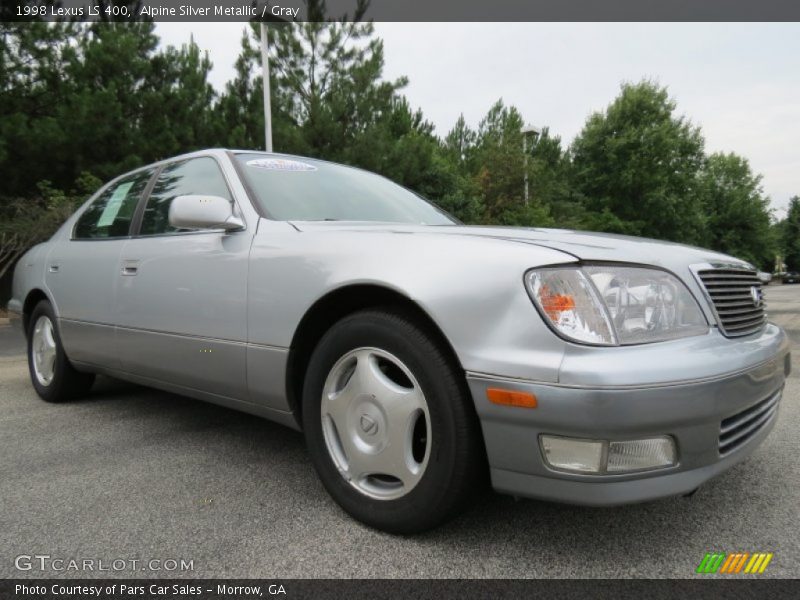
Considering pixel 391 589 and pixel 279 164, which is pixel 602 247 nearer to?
pixel 391 589

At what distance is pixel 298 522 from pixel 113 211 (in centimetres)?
236

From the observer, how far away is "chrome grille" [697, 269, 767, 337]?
5.95 feet

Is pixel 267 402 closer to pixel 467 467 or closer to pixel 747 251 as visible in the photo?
pixel 467 467

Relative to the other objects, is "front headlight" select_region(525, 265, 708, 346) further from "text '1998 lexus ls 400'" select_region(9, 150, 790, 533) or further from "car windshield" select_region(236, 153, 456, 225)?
"car windshield" select_region(236, 153, 456, 225)

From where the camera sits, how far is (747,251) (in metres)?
42.0

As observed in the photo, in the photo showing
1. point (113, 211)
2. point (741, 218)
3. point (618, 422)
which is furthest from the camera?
point (741, 218)

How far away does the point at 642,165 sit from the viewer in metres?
30.0

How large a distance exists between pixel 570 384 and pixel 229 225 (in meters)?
1.55

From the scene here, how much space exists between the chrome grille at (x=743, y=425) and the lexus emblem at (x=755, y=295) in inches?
13.8

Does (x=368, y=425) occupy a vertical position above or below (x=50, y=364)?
above

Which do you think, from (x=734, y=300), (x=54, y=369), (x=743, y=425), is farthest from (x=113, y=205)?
(x=743, y=425)

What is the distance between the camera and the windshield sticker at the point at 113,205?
3344 mm

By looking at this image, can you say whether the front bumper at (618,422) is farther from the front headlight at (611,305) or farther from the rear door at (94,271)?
the rear door at (94,271)

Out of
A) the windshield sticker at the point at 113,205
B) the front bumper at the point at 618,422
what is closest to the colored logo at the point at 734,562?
the front bumper at the point at 618,422
